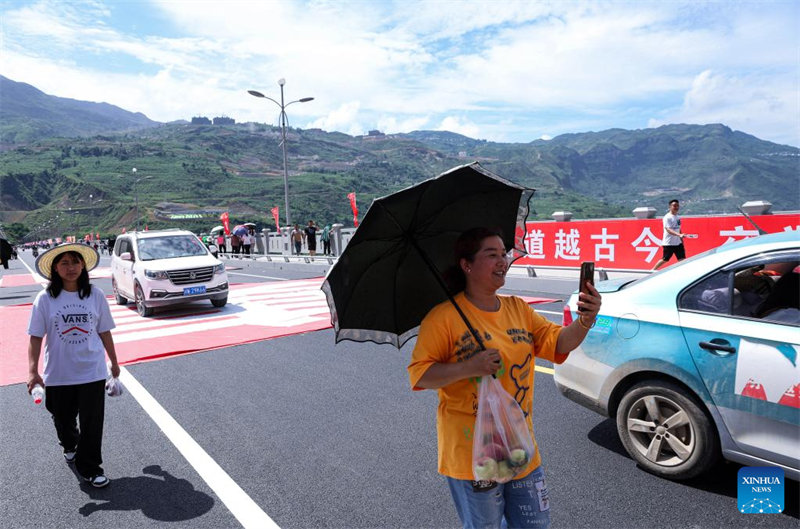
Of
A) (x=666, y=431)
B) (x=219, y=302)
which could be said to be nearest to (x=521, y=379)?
(x=666, y=431)

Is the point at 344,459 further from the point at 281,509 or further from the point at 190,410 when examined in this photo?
the point at 190,410

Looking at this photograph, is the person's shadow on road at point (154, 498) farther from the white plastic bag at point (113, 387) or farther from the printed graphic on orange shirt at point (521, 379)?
the printed graphic on orange shirt at point (521, 379)

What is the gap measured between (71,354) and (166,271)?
7.67m

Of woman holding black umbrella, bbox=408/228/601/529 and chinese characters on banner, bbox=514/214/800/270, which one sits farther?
chinese characters on banner, bbox=514/214/800/270

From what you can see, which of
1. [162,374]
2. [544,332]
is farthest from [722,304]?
[162,374]

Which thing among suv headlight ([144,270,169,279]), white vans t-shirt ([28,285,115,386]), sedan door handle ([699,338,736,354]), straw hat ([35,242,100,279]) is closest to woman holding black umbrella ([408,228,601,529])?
sedan door handle ([699,338,736,354])

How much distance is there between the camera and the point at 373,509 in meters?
3.23

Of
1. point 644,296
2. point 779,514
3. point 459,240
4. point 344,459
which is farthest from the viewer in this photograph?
point 344,459

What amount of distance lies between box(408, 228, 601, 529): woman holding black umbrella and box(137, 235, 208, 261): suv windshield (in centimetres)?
1098

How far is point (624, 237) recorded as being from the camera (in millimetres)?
13203

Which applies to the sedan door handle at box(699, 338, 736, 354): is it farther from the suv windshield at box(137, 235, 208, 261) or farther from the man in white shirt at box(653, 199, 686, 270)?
the suv windshield at box(137, 235, 208, 261)

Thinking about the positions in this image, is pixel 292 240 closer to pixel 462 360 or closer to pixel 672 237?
pixel 672 237

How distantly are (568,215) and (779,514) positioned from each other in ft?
40.4

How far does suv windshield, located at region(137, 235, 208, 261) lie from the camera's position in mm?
11859
